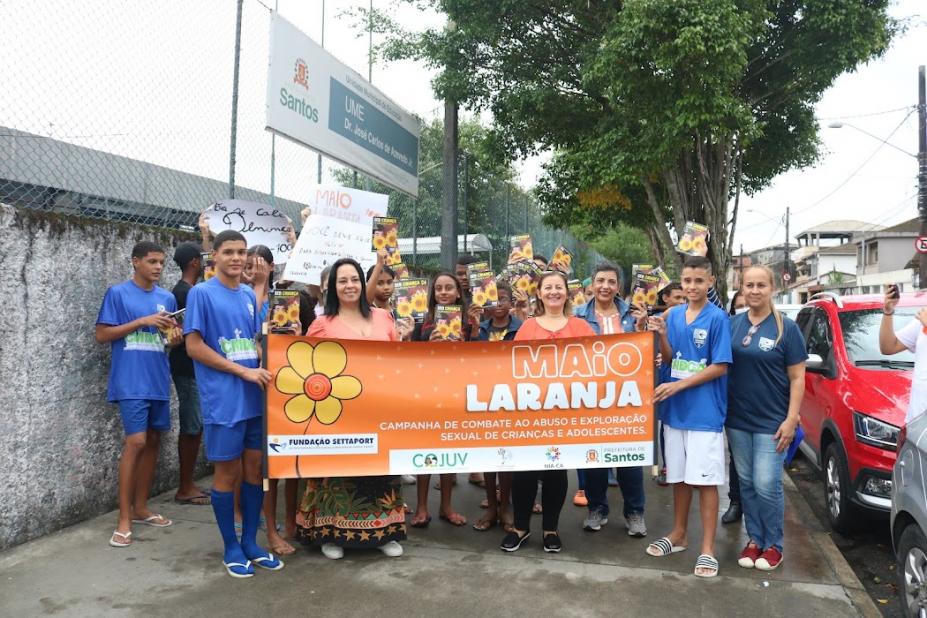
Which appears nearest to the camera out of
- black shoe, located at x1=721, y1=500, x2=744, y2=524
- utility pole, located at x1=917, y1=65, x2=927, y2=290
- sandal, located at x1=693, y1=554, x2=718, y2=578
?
sandal, located at x1=693, y1=554, x2=718, y2=578

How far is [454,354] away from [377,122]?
6088 mm

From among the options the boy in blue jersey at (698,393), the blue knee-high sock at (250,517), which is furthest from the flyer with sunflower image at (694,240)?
the blue knee-high sock at (250,517)

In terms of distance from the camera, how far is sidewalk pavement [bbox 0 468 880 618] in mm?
3652

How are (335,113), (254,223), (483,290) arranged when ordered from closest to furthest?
(483,290) < (254,223) < (335,113)

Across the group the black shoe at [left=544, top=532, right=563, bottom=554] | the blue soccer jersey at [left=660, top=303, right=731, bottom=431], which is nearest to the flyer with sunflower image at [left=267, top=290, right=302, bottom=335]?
the black shoe at [left=544, top=532, right=563, bottom=554]

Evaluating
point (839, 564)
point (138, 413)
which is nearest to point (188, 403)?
point (138, 413)

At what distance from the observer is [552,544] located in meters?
4.47

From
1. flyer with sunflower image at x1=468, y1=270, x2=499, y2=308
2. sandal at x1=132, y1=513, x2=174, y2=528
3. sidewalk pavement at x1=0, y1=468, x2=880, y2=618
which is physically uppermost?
flyer with sunflower image at x1=468, y1=270, x2=499, y2=308

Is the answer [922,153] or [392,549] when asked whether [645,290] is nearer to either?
[392,549]

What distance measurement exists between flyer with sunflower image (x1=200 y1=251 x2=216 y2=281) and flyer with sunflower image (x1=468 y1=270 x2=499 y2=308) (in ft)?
5.97

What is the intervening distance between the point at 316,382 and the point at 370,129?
5943 millimetres

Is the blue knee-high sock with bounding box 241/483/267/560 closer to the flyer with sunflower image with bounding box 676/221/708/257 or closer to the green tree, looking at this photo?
the flyer with sunflower image with bounding box 676/221/708/257

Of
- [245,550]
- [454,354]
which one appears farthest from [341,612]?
[454,354]

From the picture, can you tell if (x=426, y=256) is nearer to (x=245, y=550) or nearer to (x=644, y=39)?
(x=644, y=39)
